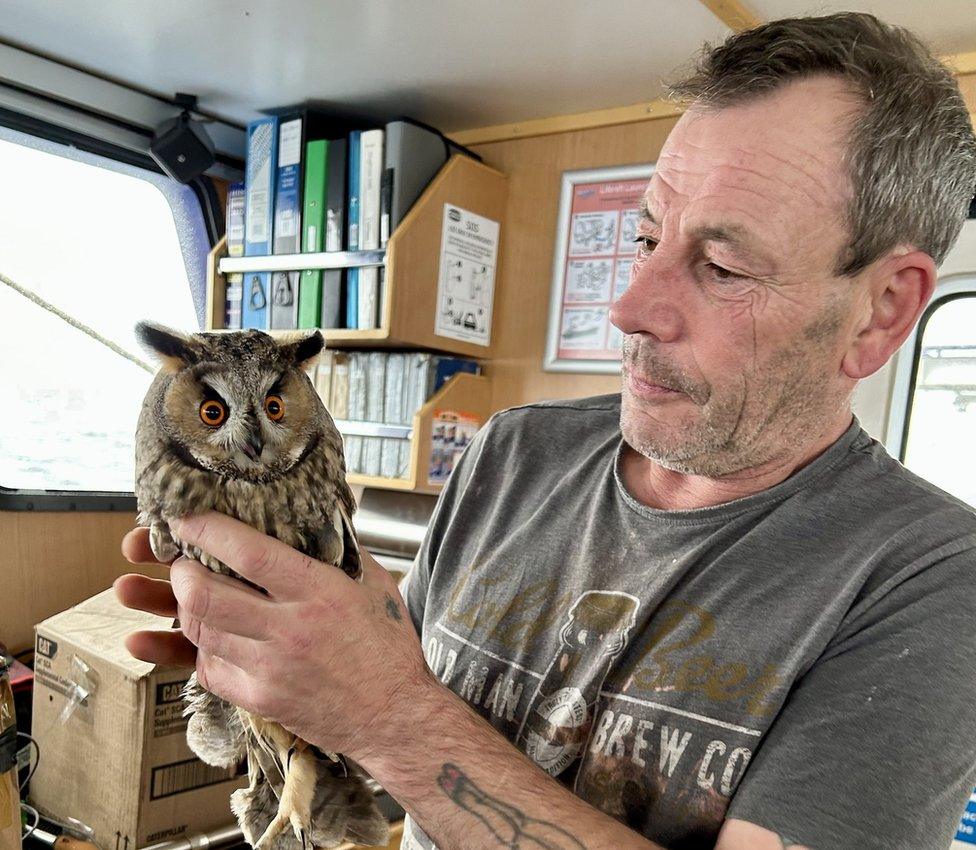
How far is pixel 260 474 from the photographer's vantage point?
2.69 feet

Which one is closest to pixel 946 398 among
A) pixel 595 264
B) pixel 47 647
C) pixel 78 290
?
pixel 595 264

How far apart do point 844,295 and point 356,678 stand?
641 mm

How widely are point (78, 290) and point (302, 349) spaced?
5.73ft

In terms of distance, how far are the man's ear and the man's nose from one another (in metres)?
0.20

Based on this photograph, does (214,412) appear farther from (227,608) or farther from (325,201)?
(325,201)

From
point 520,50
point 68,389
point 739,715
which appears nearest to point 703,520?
point 739,715

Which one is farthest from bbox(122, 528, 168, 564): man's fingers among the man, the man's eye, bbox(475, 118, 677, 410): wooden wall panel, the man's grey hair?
bbox(475, 118, 677, 410): wooden wall panel

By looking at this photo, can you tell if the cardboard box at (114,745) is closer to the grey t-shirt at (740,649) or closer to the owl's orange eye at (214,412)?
the grey t-shirt at (740,649)

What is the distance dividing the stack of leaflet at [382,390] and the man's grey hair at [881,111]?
54.4 inches

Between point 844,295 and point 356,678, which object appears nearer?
point 356,678

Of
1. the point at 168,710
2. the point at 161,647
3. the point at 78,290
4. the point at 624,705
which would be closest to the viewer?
the point at 624,705

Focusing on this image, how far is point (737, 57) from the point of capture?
866 mm

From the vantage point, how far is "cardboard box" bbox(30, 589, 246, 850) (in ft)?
5.04

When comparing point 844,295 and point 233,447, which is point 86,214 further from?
point 844,295
